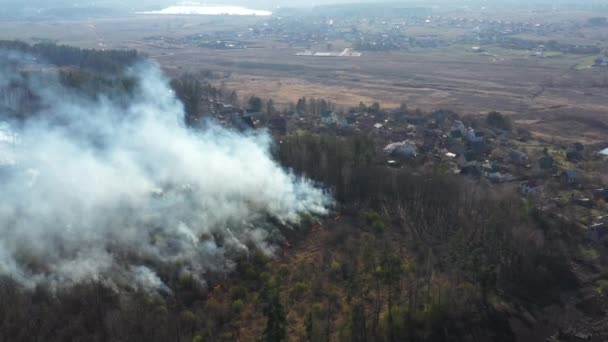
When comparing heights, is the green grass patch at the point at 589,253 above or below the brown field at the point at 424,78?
below

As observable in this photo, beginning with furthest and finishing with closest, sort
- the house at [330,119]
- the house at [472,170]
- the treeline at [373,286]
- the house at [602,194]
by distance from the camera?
the house at [330,119] → the house at [472,170] → the house at [602,194] → the treeline at [373,286]

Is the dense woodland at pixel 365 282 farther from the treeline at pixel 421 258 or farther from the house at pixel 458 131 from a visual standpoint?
the house at pixel 458 131

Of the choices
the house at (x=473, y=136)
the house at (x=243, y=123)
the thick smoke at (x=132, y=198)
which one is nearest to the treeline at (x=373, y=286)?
the thick smoke at (x=132, y=198)

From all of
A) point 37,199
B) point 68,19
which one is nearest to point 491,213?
point 37,199

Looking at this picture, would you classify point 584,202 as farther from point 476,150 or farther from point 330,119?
point 330,119

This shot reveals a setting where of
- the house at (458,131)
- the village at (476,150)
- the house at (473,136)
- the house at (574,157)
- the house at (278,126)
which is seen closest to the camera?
the village at (476,150)

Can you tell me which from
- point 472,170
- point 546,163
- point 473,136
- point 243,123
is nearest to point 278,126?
point 243,123
